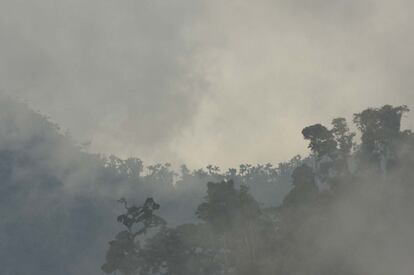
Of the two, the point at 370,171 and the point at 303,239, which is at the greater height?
the point at 370,171

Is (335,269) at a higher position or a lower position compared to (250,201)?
lower

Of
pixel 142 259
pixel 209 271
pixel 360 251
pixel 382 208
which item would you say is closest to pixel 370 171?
pixel 382 208

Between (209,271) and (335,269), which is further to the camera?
(209,271)

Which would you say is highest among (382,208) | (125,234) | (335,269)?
(125,234)

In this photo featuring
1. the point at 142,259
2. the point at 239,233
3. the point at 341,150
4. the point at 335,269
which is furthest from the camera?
the point at 341,150

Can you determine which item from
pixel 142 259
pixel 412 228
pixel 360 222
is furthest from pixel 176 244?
Answer: pixel 412 228

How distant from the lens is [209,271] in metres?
90.6

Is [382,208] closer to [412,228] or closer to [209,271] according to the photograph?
[412,228]

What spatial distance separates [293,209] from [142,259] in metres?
20.8

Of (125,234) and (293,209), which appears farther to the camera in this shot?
(125,234)

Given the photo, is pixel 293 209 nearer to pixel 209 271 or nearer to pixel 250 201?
pixel 250 201

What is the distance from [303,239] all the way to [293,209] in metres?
3.96

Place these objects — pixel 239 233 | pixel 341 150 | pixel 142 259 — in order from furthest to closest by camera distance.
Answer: pixel 341 150 < pixel 142 259 < pixel 239 233

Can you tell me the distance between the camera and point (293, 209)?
82250 mm
